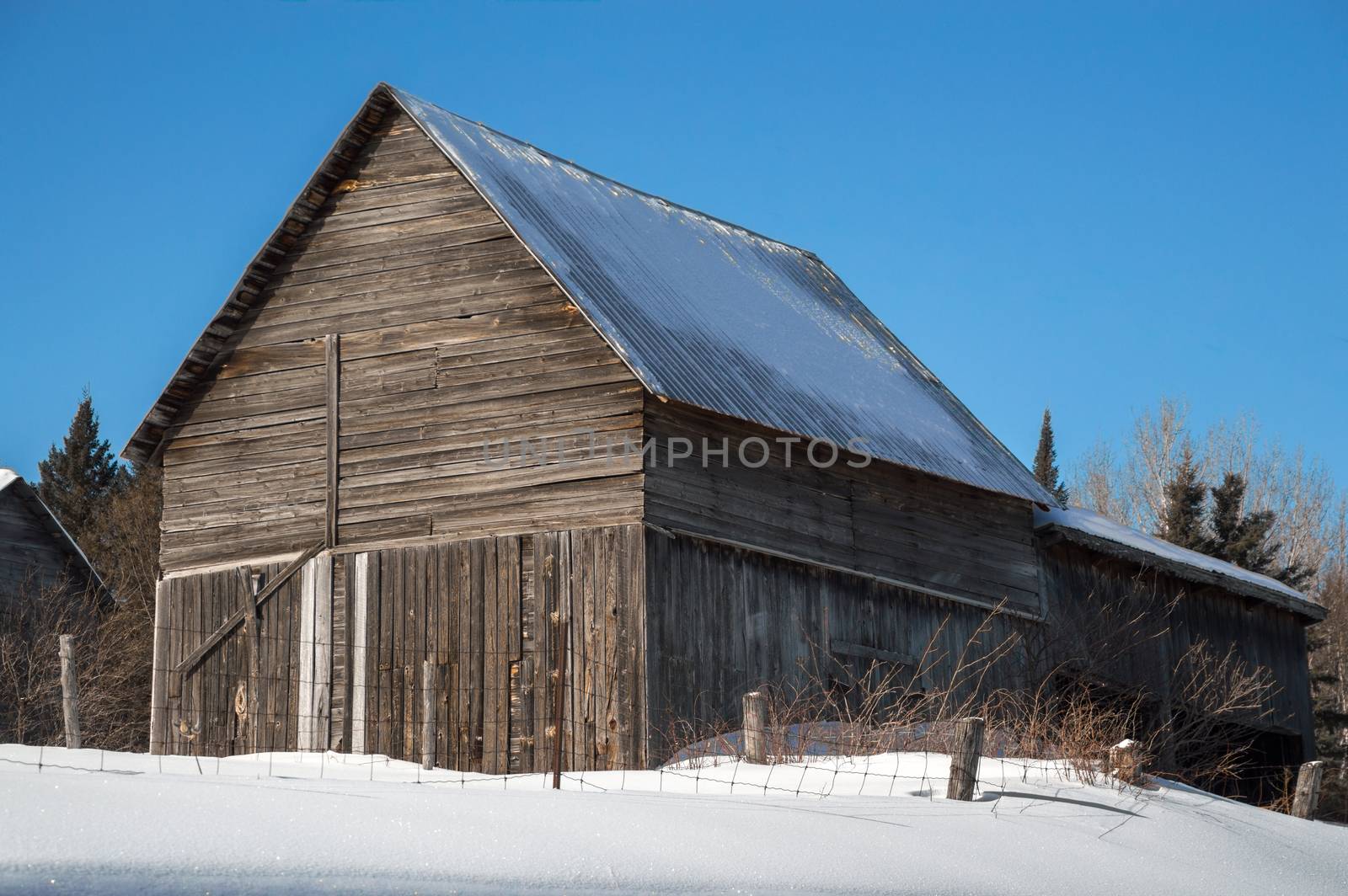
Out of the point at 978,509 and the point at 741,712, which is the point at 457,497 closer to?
the point at 741,712

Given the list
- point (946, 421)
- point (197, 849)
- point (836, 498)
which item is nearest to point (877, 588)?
point (836, 498)

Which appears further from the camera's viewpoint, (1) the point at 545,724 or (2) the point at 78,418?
(2) the point at 78,418

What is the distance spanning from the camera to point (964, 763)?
419 inches

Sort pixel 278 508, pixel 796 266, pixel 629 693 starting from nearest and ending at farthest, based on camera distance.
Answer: pixel 629 693, pixel 278 508, pixel 796 266

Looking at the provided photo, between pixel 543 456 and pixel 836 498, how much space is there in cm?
363

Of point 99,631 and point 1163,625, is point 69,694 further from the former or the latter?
point 99,631

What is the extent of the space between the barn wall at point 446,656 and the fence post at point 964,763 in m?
4.17

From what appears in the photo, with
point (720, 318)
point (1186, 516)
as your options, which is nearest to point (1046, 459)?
point (1186, 516)

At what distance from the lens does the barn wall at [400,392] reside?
1532 cm

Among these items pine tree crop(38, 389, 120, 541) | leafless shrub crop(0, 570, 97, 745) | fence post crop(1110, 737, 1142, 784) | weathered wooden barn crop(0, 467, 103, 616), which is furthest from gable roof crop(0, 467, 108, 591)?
fence post crop(1110, 737, 1142, 784)

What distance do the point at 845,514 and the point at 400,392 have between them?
502cm

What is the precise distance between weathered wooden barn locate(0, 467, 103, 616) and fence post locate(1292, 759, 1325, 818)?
71.7ft

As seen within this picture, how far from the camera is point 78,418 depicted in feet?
139

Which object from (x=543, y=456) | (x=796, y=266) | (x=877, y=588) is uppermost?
(x=796, y=266)
